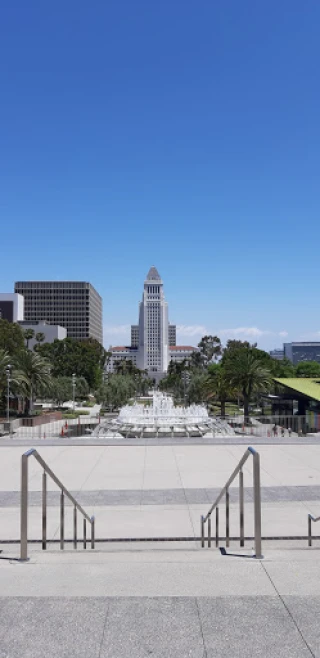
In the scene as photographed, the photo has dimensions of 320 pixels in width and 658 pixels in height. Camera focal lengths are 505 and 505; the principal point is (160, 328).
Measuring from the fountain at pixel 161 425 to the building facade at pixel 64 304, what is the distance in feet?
493

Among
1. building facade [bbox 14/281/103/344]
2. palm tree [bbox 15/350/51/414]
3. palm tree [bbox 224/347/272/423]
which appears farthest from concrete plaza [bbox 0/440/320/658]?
building facade [bbox 14/281/103/344]

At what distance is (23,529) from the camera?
267 inches

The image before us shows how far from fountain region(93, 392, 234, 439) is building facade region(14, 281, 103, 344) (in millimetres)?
150274

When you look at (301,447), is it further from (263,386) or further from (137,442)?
(263,386)

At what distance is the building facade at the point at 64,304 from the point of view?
187 metres

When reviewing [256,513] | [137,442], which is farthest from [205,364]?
[256,513]

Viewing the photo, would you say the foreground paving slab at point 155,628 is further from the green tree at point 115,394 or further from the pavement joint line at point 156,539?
the green tree at point 115,394

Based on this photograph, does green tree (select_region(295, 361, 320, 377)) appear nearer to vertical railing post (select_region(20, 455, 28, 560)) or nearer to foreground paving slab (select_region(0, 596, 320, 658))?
vertical railing post (select_region(20, 455, 28, 560))

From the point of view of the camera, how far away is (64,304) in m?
188

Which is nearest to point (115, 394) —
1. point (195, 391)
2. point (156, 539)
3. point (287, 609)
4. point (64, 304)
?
point (195, 391)

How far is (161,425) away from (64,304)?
157 metres

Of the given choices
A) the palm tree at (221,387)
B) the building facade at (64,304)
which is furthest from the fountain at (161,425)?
the building facade at (64,304)

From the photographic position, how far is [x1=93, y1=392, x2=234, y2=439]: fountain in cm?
3462

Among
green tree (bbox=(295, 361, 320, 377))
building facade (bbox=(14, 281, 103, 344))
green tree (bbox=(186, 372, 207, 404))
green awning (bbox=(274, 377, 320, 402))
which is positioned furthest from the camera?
building facade (bbox=(14, 281, 103, 344))
